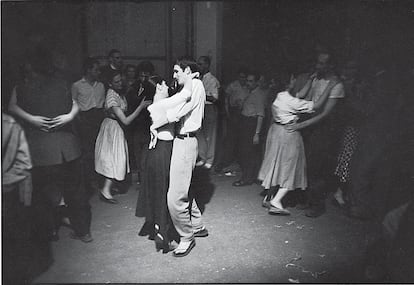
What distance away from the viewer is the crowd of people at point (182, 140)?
8.91 ft

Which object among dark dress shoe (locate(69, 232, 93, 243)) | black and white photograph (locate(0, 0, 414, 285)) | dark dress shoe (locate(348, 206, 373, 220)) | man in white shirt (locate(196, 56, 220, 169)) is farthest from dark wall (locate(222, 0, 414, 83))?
dark dress shoe (locate(69, 232, 93, 243))

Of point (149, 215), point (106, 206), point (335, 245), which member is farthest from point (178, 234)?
point (335, 245)

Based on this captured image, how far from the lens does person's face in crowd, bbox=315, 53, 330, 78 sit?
3.62 m

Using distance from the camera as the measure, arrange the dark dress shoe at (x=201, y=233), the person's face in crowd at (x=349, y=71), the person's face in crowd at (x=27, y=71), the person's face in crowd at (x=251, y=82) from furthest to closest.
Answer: the person's face in crowd at (x=251, y=82), the person's face in crowd at (x=349, y=71), the dark dress shoe at (x=201, y=233), the person's face in crowd at (x=27, y=71)

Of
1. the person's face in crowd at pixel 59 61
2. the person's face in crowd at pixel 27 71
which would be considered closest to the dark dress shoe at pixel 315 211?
the person's face in crowd at pixel 59 61

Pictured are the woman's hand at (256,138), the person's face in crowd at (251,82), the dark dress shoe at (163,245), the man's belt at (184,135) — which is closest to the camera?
the man's belt at (184,135)

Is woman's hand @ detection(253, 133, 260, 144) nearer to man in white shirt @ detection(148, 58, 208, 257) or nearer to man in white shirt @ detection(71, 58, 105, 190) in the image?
man in white shirt @ detection(148, 58, 208, 257)

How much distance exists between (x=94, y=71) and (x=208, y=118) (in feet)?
5.38

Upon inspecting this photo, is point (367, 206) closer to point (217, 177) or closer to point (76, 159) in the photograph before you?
point (217, 177)

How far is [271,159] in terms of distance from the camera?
366 centimetres

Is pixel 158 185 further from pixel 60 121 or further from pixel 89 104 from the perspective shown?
pixel 89 104

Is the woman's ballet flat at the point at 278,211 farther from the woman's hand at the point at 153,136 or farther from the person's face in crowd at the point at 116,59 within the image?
the person's face in crowd at the point at 116,59

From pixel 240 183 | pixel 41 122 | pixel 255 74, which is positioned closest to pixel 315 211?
pixel 240 183

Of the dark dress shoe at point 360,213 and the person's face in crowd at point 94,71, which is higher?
the person's face in crowd at point 94,71
